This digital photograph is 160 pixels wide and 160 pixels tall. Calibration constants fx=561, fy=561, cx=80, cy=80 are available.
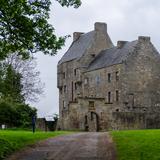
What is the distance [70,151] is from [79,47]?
68.9 meters

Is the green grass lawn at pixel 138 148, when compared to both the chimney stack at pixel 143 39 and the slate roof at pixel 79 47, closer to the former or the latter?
the chimney stack at pixel 143 39

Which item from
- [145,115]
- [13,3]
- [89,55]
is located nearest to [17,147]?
[13,3]

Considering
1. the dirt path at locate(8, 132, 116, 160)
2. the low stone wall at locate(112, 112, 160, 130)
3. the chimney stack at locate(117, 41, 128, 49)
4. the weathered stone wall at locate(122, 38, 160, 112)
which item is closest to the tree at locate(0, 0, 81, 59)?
the dirt path at locate(8, 132, 116, 160)

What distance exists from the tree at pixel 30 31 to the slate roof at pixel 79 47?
64390 mm

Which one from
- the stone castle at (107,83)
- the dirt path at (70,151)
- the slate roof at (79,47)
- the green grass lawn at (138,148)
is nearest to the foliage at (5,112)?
the stone castle at (107,83)

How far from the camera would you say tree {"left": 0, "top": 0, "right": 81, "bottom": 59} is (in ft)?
95.1

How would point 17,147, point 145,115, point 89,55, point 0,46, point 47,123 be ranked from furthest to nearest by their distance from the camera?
point 89,55
point 47,123
point 145,115
point 17,147
point 0,46

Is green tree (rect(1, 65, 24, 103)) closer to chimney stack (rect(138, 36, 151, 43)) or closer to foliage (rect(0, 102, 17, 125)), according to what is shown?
foliage (rect(0, 102, 17, 125))

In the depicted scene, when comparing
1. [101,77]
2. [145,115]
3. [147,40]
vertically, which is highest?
[147,40]

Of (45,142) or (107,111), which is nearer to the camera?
(45,142)

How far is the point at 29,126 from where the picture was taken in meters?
72.4

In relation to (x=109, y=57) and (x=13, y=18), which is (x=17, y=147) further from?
(x=109, y=57)

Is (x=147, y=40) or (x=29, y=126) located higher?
(x=147, y=40)

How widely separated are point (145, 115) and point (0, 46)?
137 feet
